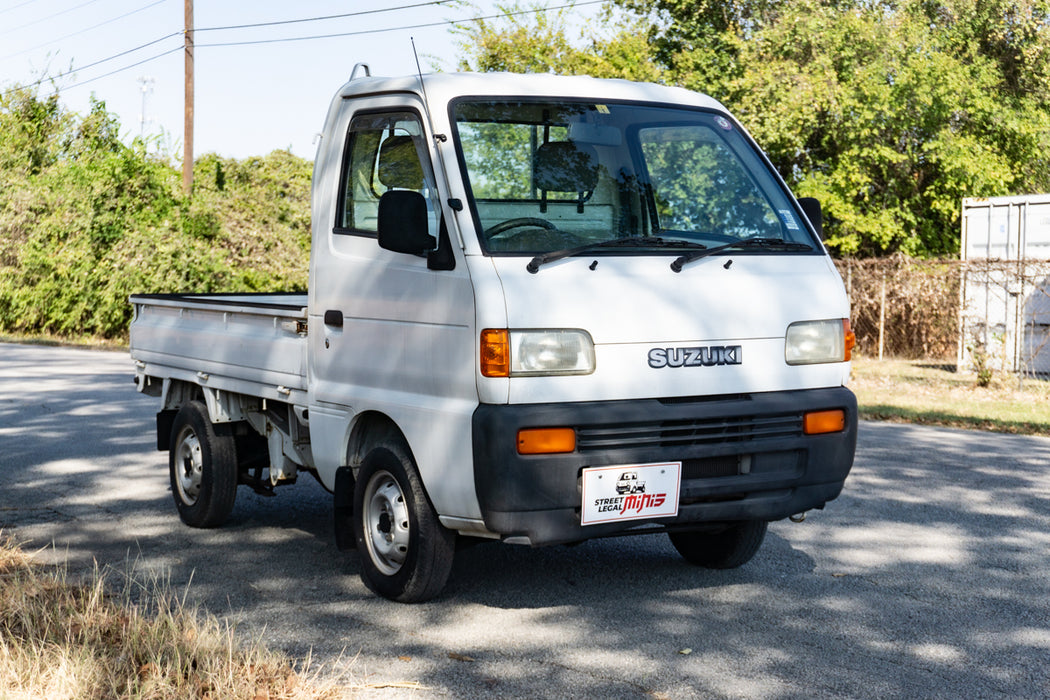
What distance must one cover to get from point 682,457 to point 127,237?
78.9 ft

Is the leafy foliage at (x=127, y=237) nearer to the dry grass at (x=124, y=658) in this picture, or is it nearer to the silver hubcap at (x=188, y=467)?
the silver hubcap at (x=188, y=467)

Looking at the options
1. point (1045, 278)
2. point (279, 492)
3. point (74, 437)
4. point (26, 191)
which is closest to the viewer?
point (279, 492)

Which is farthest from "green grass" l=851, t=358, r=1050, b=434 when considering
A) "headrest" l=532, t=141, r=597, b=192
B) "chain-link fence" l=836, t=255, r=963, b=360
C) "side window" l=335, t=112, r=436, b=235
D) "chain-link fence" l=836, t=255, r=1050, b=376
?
"side window" l=335, t=112, r=436, b=235

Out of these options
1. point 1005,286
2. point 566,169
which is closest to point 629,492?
point 566,169

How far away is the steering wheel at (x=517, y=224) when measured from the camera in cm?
514

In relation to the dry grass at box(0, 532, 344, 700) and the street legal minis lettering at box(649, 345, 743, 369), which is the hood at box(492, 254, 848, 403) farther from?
the dry grass at box(0, 532, 344, 700)

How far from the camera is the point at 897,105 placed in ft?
83.8

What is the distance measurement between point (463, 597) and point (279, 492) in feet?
10.9

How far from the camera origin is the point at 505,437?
15.6 ft

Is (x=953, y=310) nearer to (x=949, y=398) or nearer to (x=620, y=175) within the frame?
(x=949, y=398)

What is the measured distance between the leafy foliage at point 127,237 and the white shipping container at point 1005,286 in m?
14.4

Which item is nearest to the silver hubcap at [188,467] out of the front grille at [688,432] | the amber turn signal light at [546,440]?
the amber turn signal light at [546,440]

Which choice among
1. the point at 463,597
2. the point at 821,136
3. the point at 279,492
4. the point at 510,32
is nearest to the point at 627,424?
the point at 463,597

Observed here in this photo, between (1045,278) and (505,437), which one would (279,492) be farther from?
(1045,278)
